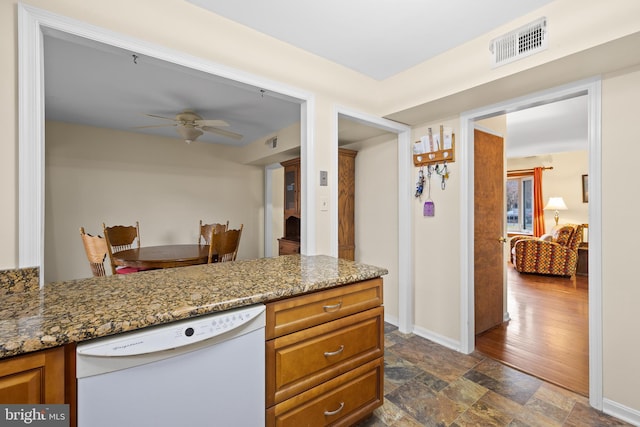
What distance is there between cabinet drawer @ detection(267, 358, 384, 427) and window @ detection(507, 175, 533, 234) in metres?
7.39

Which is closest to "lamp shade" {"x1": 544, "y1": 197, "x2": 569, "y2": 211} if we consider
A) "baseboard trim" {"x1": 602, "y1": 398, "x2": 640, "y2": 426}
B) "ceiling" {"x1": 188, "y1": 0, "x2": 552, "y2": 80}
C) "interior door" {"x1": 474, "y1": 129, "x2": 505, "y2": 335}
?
"interior door" {"x1": 474, "y1": 129, "x2": 505, "y2": 335}

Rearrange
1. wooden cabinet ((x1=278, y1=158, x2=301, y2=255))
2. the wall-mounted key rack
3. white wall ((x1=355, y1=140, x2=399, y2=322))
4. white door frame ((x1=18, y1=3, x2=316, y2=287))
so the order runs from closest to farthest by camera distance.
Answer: white door frame ((x1=18, y1=3, x2=316, y2=287)) < the wall-mounted key rack < white wall ((x1=355, y1=140, x2=399, y2=322)) < wooden cabinet ((x1=278, y1=158, x2=301, y2=255))

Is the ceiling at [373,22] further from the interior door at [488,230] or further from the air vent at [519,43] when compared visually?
the interior door at [488,230]

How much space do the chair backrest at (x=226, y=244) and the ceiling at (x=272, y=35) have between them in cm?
127

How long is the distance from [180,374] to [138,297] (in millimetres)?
328

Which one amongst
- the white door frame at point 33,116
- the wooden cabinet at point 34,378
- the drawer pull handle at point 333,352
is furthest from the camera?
the drawer pull handle at point 333,352

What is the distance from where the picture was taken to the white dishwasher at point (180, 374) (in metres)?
0.84

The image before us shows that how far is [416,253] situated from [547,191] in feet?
19.3

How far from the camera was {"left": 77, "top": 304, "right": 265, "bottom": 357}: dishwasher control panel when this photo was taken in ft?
2.76

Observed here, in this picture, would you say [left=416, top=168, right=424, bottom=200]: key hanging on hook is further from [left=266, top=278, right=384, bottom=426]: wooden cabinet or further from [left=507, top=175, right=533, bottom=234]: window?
[left=507, top=175, right=533, bottom=234]: window

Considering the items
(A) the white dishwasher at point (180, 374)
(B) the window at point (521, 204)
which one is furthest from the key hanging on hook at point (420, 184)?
(B) the window at point (521, 204)

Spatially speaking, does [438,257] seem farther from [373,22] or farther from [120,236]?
[120,236]

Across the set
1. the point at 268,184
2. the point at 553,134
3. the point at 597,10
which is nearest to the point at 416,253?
the point at 597,10

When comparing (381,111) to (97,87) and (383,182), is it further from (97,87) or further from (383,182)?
(97,87)
